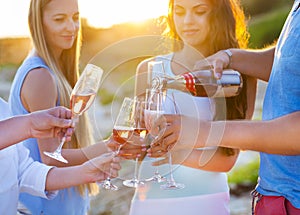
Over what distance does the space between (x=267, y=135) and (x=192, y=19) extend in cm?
106

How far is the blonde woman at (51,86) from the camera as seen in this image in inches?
109

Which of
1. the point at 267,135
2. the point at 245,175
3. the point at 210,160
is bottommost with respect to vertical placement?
the point at 245,175

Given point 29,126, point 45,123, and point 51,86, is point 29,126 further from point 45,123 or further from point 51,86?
point 51,86

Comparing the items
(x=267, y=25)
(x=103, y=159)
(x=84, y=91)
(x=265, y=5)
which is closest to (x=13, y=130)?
(x=84, y=91)

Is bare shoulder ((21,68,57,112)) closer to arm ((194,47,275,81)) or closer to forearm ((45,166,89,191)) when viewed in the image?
forearm ((45,166,89,191))

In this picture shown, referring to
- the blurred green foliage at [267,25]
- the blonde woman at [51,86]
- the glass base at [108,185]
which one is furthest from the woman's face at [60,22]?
the blurred green foliage at [267,25]

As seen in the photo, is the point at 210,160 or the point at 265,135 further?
the point at 210,160

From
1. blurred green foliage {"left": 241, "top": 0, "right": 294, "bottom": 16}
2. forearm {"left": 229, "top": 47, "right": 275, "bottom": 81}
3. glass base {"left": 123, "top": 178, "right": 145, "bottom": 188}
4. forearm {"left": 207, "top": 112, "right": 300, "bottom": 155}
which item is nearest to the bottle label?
forearm {"left": 229, "top": 47, "right": 275, "bottom": 81}

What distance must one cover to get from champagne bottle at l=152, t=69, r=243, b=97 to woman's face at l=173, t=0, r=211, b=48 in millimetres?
319

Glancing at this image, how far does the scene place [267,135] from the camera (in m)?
1.82

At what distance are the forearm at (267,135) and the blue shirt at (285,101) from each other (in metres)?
0.15

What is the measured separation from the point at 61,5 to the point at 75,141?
0.66m

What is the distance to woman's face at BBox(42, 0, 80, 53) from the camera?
296 centimetres

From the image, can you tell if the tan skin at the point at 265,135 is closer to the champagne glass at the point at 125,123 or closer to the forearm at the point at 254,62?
the champagne glass at the point at 125,123
